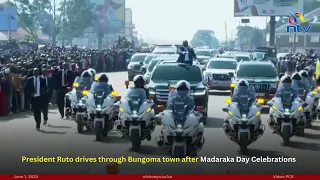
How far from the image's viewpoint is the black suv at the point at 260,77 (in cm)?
2264

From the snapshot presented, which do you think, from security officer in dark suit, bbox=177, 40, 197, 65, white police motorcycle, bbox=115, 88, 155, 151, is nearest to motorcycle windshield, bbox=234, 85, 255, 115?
white police motorcycle, bbox=115, 88, 155, 151

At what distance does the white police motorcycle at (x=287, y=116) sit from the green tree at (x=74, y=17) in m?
100

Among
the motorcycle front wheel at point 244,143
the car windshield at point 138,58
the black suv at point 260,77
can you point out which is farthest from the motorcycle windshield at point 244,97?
the car windshield at point 138,58

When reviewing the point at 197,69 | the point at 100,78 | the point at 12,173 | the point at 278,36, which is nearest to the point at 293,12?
the point at 278,36

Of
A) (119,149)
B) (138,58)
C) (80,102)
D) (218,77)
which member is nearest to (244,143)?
(119,149)

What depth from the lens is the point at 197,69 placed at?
2038cm

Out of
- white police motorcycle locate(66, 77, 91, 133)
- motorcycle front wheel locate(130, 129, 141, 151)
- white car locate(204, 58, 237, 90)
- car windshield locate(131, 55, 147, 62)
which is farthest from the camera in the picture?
car windshield locate(131, 55, 147, 62)

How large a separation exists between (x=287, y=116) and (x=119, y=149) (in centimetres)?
358

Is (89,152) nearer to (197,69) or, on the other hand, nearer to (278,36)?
(197,69)

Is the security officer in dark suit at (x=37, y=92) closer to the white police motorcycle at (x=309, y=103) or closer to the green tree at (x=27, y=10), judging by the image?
the white police motorcycle at (x=309, y=103)

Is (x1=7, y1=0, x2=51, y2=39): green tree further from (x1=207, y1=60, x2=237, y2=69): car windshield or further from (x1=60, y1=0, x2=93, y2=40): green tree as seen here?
(x1=207, y1=60, x2=237, y2=69): car windshield

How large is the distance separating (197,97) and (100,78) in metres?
3.66

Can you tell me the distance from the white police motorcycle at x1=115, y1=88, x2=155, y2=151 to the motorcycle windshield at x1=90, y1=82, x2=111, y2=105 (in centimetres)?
162

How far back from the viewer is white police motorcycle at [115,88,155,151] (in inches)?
535
